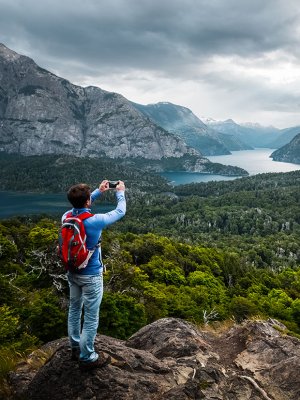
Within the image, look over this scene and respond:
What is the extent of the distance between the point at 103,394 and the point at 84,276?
9.84ft

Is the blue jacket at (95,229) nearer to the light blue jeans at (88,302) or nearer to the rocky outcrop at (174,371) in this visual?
the light blue jeans at (88,302)

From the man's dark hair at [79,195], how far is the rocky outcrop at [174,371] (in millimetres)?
4403

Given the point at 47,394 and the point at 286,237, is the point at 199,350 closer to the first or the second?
the point at 47,394

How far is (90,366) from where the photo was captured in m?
9.82

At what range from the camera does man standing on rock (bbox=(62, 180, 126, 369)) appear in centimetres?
928

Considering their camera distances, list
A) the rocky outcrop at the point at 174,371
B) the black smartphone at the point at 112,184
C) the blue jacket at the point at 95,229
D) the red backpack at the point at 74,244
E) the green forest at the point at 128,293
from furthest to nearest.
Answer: the green forest at the point at 128,293 < the black smartphone at the point at 112,184 < the rocky outcrop at the point at 174,371 < the blue jacket at the point at 95,229 < the red backpack at the point at 74,244

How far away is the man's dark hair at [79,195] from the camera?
926cm

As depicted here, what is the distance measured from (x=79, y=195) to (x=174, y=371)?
609cm

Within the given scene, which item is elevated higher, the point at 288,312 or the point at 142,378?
the point at 142,378

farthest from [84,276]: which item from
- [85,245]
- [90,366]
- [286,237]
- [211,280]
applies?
[286,237]

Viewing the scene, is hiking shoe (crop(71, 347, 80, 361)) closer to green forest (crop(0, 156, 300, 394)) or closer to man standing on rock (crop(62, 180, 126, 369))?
man standing on rock (crop(62, 180, 126, 369))

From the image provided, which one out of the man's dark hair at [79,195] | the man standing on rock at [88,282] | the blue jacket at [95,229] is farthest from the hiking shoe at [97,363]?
the man's dark hair at [79,195]

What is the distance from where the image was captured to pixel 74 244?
9.08 metres

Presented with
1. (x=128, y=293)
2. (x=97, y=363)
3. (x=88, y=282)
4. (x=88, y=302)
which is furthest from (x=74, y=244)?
(x=128, y=293)
